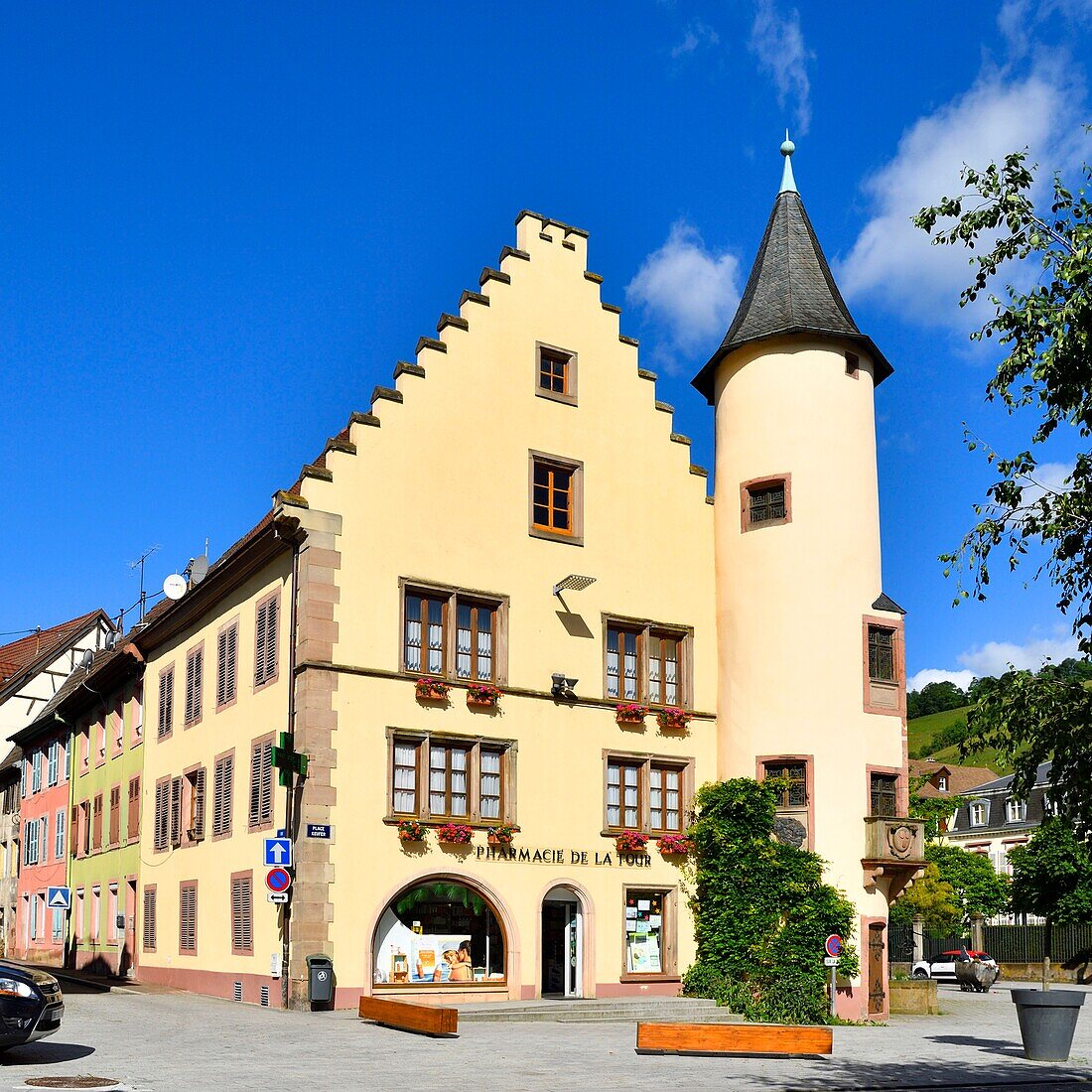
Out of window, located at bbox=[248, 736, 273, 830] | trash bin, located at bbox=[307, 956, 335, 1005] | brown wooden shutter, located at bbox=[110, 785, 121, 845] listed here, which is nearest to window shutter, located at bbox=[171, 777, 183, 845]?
window, located at bbox=[248, 736, 273, 830]

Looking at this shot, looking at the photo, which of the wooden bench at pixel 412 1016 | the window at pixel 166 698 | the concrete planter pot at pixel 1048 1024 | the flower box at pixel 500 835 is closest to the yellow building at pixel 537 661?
the flower box at pixel 500 835

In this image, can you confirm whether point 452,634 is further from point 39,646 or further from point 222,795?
point 39,646

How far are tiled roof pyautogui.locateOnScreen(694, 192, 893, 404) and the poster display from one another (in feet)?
41.7

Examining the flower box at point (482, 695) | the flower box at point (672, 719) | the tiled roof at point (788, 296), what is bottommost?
→ the flower box at point (672, 719)

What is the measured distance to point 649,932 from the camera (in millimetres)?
33562

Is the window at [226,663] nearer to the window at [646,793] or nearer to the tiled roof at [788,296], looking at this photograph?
the window at [646,793]

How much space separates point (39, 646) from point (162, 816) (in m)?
36.9

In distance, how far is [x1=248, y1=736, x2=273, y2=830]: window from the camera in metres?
30.8

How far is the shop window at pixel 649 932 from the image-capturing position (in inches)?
1305

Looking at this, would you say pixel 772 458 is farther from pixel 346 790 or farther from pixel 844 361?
pixel 346 790

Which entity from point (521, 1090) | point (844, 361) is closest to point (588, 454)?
point (844, 361)

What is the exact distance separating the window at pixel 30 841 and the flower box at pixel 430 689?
2966cm

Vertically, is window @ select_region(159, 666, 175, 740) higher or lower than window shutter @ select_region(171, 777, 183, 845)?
higher

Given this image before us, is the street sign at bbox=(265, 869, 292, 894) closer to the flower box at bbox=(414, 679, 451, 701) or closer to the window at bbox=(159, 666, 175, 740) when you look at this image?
the flower box at bbox=(414, 679, 451, 701)
